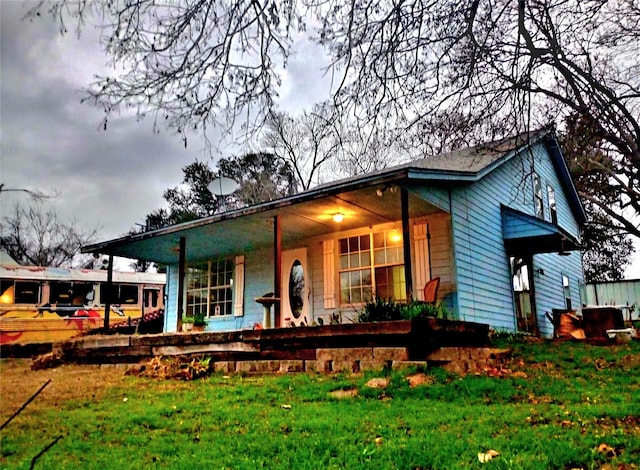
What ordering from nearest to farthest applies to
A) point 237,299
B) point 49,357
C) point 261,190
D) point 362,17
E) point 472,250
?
point 362,17 → point 49,357 → point 472,250 → point 237,299 → point 261,190

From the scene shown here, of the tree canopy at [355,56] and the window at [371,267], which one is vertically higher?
the tree canopy at [355,56]

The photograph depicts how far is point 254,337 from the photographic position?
743 cm

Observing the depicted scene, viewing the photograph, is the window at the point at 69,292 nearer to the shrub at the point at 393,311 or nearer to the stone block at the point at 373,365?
the shrub at the point at 393,311

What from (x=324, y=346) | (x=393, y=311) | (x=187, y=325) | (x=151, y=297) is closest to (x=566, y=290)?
(x=393, y=311)

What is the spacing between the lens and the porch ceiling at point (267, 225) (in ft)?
29.3

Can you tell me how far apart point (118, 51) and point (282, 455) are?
8.94ft

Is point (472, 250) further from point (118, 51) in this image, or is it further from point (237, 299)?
point (118, 51)

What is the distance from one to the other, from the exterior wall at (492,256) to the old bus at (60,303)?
387 inches

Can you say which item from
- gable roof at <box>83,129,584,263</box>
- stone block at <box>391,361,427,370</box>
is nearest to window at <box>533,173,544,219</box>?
gable roof at <box>83,129,584,263</box>

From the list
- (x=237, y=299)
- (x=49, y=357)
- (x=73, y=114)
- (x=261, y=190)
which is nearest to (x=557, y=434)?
(x=73, y=114)

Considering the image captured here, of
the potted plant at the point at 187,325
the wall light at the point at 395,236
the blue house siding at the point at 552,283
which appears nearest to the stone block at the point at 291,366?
the wall light at the point at 395,236

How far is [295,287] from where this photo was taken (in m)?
11.9

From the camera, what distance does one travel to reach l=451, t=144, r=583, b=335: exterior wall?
9.89 meters

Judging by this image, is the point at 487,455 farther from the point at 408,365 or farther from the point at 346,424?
the point at 408,365
